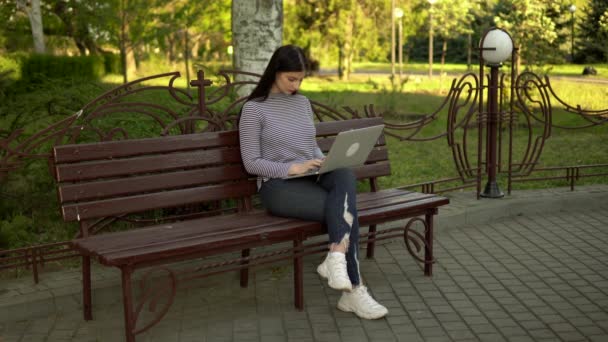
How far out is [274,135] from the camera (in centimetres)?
492

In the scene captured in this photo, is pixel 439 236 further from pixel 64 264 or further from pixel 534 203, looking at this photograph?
pixel 64 264

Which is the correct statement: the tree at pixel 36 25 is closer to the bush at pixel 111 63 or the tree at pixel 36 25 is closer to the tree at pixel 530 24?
the bush at pixel 111 63

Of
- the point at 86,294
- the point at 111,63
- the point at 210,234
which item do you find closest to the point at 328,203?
the point at 210,234

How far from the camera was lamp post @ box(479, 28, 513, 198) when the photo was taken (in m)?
6.91

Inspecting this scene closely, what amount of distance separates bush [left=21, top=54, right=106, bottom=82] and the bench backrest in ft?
51.7

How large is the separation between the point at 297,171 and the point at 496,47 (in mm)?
2849

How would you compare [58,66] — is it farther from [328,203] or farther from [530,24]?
[328,203]

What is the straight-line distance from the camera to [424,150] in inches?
458

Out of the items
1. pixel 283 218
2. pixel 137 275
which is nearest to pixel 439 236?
pixel 283 218

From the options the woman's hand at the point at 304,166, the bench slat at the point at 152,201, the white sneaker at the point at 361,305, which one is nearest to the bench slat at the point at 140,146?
the bench slat at the point at 152,201

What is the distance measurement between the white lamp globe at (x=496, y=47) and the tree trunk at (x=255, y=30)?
72.2 inches

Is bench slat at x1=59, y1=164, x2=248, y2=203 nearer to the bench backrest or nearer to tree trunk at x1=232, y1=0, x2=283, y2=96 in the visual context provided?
the bench backrest

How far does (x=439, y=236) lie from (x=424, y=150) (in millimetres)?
5232

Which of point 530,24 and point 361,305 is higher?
point 530,24
